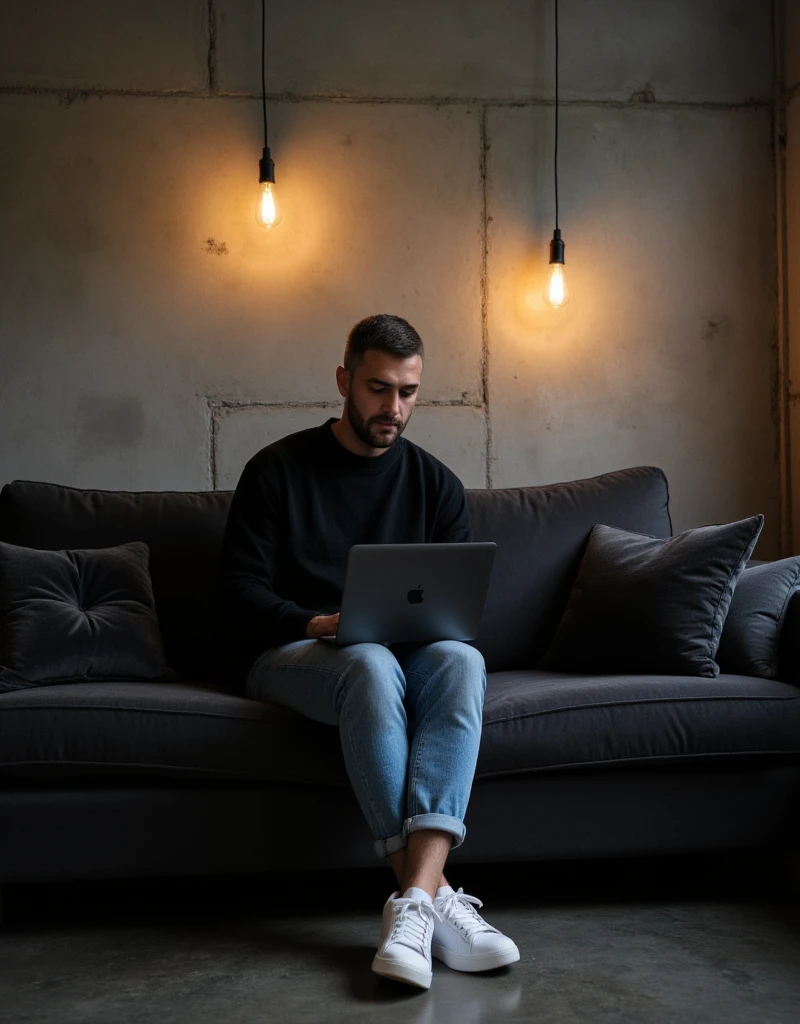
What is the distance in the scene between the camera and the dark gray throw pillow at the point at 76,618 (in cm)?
274

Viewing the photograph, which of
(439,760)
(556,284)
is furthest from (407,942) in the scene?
(556,284)

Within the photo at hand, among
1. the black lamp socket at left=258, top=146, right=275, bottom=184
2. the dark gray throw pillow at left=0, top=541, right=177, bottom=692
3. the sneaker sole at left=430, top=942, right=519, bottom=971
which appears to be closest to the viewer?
the sneaker sole at left=430, top=942, right=519, bottom=971

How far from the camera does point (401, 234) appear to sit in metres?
3.95

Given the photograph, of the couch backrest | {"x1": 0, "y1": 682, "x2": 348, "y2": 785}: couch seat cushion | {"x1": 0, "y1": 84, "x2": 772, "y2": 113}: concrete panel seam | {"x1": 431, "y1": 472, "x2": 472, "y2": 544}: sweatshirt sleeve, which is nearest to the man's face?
{"x1": 431, "y1": 472, "x2": 472, "y2": 544}: sweatshirt sleeve

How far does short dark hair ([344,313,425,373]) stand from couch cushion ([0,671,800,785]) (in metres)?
0.83

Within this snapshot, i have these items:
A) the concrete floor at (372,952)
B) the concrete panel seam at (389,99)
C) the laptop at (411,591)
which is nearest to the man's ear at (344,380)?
the laptop at (411,591)

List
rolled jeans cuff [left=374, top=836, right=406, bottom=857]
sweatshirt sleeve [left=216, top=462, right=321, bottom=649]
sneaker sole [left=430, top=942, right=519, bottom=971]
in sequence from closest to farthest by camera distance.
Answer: sneaker sole [left=430, top=942, right=519, bottom=971]
rolled jeans cuff [left=374, top=836, right=406, bottom=857]
sweatshirt sleeve [left=216, top=462, right=321, bottom=649]

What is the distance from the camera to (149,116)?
12.6 feet

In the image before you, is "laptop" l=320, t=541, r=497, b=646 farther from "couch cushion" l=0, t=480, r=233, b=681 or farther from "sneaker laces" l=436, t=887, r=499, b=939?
"couch cushion" l=0, t=480, r=233, b=681

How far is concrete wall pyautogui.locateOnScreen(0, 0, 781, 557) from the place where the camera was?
12.5 ft

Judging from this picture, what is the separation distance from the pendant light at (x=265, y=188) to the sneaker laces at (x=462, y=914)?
238cm

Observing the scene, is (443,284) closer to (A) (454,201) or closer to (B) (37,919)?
(A) (454,201)

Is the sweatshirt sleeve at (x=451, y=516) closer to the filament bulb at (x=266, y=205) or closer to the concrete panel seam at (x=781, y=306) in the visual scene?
the filament bulb at (x=266, y=205)

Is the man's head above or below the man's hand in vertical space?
above
